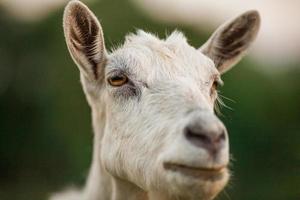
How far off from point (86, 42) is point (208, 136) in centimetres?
277

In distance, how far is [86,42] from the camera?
9633 millimetres

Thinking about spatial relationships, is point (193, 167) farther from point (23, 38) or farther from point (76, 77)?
point (23, 38)

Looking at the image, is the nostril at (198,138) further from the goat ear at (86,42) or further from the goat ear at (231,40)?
the goat ear at (231,40)

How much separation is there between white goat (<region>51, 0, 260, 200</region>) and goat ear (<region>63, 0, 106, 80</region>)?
0.04 feet

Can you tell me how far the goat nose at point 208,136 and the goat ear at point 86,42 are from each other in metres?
2.41

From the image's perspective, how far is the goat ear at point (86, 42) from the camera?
9.49m

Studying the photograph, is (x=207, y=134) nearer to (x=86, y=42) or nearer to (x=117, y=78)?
(x=117, y=78)

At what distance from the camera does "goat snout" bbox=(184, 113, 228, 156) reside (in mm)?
7410

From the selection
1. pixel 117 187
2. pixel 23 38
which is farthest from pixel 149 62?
pixel 23 38

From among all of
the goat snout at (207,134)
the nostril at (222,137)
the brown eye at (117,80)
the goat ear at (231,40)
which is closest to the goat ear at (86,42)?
the brown eye at (117,80)

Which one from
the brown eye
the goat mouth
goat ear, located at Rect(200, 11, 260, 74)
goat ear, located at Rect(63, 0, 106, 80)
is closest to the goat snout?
the goat mouth

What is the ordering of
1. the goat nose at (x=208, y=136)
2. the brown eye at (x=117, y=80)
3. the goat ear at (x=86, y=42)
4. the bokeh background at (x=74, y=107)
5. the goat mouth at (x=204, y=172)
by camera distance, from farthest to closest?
1. the bokeh background at (x=74, y=107)
2. the goat ear at (x=86, y=42)
3. the brown eye at (x=117, y=80)
4. the goat mouth at (x=204, y=172)
5. the goat nose at (x=208, y=136)

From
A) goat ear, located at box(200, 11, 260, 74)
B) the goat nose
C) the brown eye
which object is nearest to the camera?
the goat nose

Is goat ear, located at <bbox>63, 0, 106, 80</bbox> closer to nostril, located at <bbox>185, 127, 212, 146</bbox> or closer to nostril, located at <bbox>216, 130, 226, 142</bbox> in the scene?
nostril, located at <bbox>185, 127, 212, 146</bbox>
